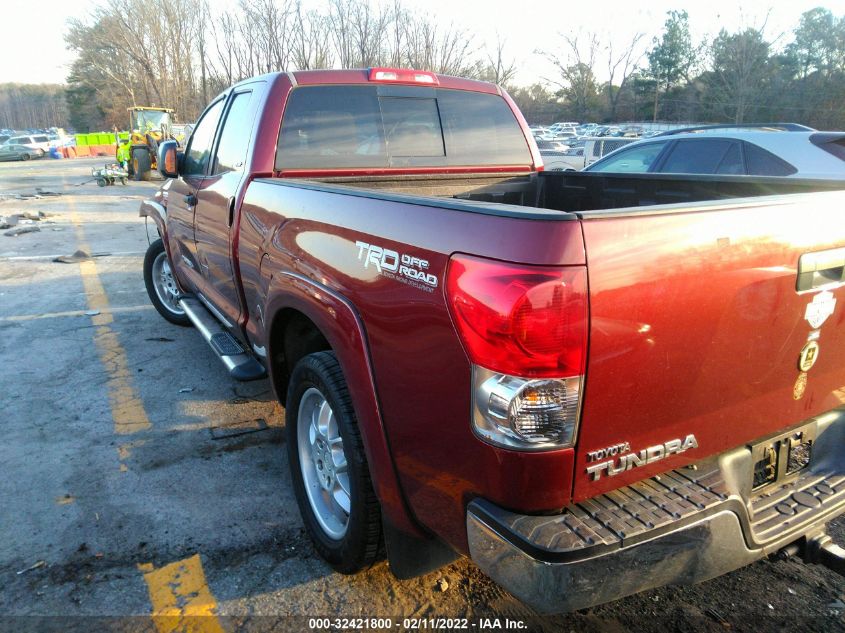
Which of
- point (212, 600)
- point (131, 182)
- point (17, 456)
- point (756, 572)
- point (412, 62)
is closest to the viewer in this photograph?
point (212, 600)

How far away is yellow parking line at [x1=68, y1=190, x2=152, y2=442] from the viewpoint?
4.16 metres

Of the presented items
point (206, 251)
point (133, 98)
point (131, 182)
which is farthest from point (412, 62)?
point (206, 251)

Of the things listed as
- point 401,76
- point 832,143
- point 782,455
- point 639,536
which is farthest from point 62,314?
point 832,143

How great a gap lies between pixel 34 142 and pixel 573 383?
54.3 metres

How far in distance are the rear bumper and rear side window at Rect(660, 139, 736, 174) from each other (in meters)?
5.33

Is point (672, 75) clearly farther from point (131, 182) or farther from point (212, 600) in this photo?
point (212, 600)

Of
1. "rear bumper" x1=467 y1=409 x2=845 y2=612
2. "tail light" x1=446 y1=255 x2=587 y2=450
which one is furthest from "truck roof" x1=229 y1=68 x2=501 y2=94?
"rear bumper" x1=467 y1=409 x2=845 y2=612

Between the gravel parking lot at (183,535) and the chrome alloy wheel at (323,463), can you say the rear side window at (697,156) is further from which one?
the chrome alloy wheel at (323,463)

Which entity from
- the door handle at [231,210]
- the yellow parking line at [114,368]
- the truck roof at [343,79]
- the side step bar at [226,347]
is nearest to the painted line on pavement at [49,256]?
the yellow parking line at [114,368]

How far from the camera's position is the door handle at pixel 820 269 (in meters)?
1.91

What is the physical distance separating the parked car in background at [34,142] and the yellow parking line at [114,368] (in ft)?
147

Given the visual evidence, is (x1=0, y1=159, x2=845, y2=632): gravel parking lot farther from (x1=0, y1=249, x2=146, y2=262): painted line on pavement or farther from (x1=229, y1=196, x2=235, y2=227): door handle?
(x1=0, y1=249, x2=146, y2=262): painted line on pavement

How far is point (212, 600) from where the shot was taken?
8.30 feet

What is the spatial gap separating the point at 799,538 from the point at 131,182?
27.3 metres
